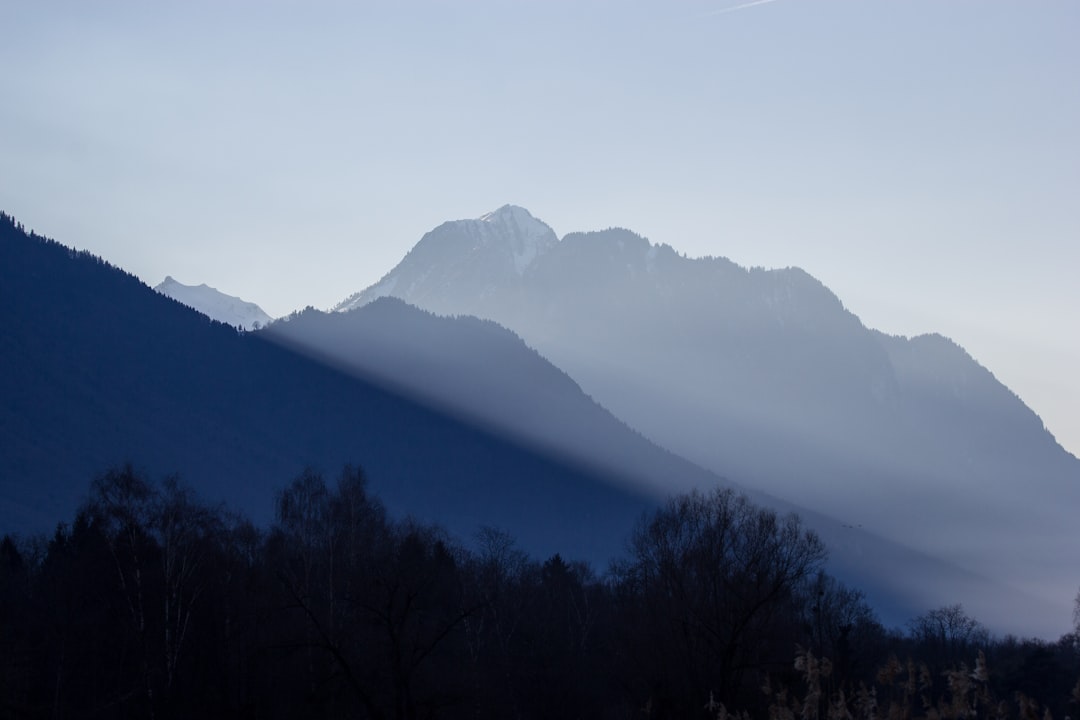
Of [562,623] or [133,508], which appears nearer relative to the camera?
[133,508]

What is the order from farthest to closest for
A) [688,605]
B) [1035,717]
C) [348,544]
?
[348,544] → [688,605] → [1035,717]

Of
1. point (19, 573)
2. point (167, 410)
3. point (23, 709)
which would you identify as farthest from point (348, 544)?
point (167, 410)

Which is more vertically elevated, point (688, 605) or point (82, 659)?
point (688, 605)

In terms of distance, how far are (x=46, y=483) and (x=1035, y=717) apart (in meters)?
150

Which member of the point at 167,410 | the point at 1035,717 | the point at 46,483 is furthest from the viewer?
the point at 167,410

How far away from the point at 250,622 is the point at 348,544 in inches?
446

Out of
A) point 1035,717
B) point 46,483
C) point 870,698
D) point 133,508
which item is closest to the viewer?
point 1035,717

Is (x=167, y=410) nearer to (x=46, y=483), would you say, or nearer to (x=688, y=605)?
(x=46, y=483)

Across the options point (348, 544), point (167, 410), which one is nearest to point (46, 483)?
point (167, 410)

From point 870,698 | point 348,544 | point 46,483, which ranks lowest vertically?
point 46,483

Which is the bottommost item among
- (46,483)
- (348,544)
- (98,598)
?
(46,483)

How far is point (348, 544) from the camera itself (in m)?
70.0

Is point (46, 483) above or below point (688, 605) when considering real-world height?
below

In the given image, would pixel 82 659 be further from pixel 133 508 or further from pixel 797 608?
pixel 797 608
